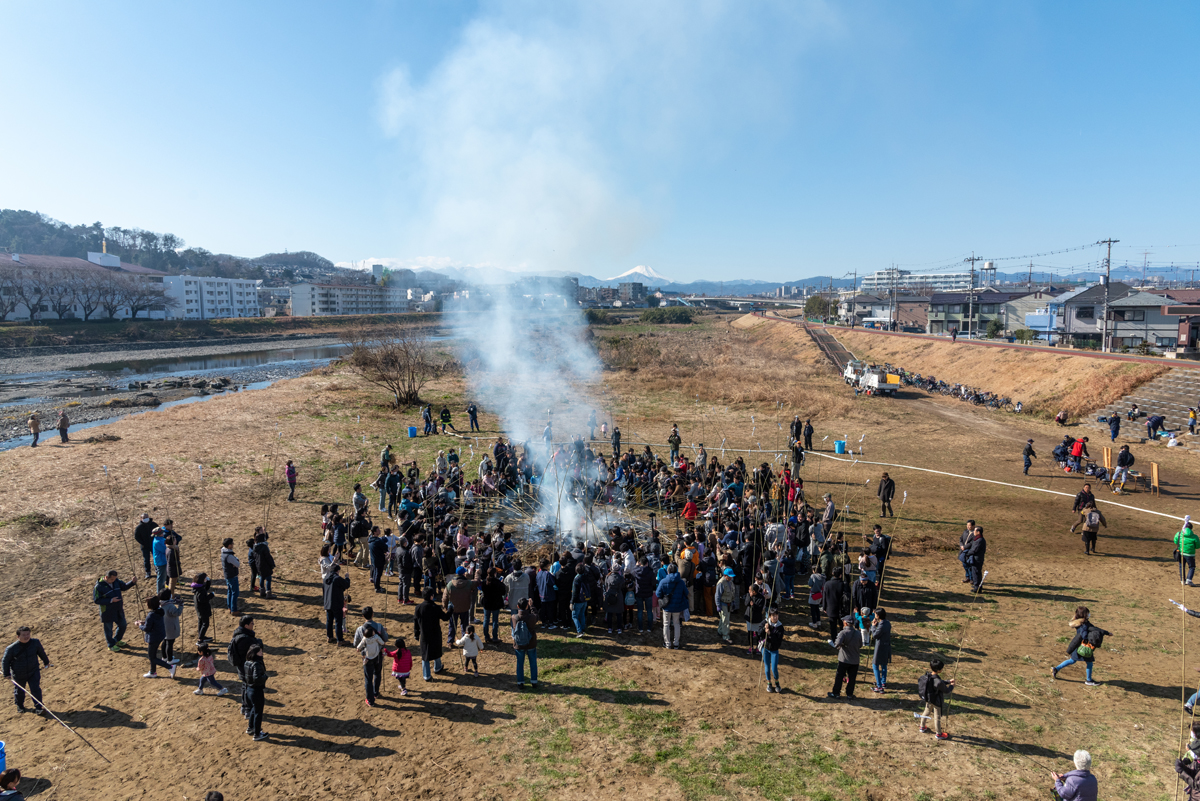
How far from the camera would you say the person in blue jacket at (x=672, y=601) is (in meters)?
9.83

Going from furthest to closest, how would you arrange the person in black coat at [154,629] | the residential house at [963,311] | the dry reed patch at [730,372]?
the residential house at [963,311]
the dry reed patch at [730,372]
the person in black coat at [154,629]

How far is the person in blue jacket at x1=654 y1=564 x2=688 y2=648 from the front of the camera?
9.83 meters

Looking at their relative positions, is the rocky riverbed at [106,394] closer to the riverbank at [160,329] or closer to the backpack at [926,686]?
the riverbank at [160,329]

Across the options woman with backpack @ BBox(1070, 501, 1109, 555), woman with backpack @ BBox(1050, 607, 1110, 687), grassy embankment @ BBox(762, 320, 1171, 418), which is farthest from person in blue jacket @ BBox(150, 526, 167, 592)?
Answer: grassy embankment @ BBox(762, 320, 1171, 418)

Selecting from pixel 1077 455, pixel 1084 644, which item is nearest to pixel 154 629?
pixel 1084 644

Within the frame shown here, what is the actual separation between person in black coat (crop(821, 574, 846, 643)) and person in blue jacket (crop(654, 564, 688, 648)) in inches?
89.9

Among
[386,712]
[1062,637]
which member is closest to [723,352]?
[1062,637]

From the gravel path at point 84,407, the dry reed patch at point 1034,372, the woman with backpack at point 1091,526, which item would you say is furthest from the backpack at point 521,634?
the dry reed patch at point 1034,372

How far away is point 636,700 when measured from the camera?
857cm

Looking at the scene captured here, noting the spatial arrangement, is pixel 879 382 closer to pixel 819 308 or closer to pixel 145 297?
pixel 819 308

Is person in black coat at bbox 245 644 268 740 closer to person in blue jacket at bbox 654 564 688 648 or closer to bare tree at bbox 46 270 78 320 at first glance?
person in blue jacket at bbox 654 564 688 648

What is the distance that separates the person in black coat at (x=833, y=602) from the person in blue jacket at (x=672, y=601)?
2.28 m

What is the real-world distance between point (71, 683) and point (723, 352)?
5925cm

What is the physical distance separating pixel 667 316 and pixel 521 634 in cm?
11020
